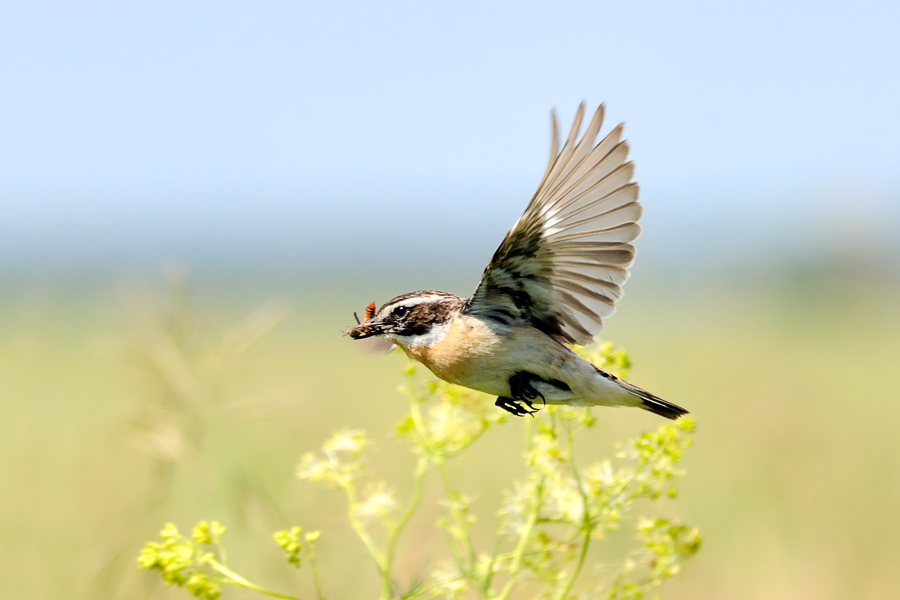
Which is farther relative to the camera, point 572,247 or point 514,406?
point 572,247

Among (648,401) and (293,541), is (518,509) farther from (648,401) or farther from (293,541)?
(293,541)

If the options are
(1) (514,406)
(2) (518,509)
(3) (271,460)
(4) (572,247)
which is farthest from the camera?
(3) (271,460)

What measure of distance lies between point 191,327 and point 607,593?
1.39m

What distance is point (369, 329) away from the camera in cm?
268

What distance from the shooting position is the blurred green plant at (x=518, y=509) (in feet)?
6.87

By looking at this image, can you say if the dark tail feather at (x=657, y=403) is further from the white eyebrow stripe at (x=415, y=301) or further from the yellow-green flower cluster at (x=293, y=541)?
the yellow-green flower cluster at (x=293, y=541)

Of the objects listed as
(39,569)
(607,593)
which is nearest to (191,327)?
(607,593)

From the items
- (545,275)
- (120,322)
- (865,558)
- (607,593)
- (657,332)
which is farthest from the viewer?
(657,332)

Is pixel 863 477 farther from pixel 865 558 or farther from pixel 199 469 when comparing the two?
pixel 199 469

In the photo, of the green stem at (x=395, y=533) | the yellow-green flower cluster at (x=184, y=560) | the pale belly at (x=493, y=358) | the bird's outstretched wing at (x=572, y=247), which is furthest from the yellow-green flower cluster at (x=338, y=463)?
the bird's outstretched wing at (x=572, y=247)

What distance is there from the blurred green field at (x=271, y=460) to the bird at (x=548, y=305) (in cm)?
20

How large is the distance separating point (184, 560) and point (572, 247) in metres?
1.24

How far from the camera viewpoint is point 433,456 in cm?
240

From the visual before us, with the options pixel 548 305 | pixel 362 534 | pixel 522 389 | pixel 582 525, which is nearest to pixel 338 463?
pixel 362 534
